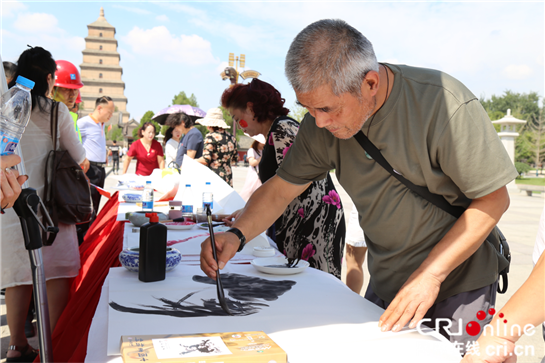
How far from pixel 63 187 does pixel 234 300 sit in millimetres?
1585

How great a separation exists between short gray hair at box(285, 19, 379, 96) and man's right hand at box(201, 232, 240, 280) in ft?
1.94

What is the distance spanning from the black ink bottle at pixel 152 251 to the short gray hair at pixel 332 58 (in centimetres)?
67

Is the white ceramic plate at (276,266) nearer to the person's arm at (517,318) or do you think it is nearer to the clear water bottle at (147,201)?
the person's arm at (517,318)

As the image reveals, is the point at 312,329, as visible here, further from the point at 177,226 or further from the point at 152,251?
the point at 177,226

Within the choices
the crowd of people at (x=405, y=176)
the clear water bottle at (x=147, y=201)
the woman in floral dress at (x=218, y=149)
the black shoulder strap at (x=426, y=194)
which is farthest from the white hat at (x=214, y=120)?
the black shoulder strap at (x=426, y=194)

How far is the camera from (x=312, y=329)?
3.69 ft

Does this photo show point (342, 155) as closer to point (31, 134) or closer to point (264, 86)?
point (264, 86)

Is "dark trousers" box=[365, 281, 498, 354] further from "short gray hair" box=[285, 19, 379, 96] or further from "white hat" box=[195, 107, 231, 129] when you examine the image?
"white hat" box=[195, 107, 231, 129]

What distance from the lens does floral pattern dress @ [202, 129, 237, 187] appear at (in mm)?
5027

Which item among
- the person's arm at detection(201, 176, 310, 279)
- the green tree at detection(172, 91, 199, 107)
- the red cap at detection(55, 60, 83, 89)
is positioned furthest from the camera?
the green tree at detection(172, 91, 199, 107)

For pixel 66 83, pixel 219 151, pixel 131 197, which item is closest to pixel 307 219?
pixel 131 197

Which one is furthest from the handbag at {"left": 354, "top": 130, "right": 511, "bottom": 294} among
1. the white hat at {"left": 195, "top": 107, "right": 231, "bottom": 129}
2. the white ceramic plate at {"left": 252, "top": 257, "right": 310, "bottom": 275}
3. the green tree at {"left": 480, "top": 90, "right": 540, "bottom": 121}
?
the green tree at {"left": 480, "top": 90, "right": 540, "bottom": 121}

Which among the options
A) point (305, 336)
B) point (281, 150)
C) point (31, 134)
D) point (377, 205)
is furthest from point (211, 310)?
point (31, 134)

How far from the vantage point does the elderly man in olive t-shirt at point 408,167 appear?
1246 millimetres
